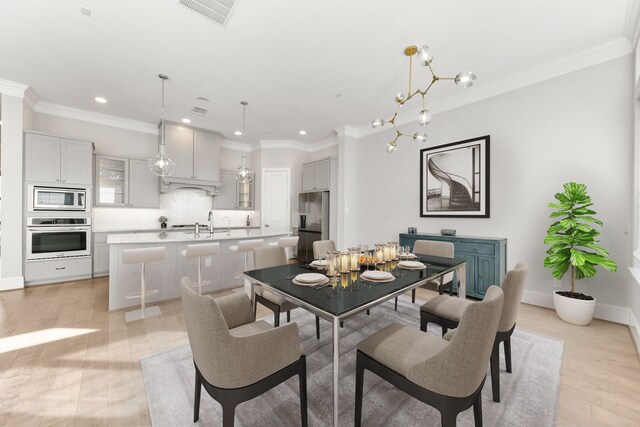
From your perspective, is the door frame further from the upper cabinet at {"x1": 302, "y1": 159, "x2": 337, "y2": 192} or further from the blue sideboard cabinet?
the blue sideboard cabinet

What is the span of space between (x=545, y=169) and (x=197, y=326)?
13.5ft

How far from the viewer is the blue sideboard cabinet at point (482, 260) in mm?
3178

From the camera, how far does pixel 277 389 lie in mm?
1695

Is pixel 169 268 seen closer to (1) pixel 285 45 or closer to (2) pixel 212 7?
(2) pixel 212 7

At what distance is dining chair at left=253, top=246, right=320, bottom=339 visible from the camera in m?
2.05

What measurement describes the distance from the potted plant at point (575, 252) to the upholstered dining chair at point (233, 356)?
3.07 meters

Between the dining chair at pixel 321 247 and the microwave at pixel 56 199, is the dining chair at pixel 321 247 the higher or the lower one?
the lower one

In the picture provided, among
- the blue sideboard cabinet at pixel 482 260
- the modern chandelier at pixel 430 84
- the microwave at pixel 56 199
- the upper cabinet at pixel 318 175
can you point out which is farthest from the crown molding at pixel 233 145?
the blue sideboard cabinet at pixel 482 260

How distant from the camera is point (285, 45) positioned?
269 cm

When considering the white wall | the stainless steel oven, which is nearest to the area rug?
the white wall

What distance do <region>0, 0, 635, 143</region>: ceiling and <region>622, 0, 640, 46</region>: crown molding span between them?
2 cm

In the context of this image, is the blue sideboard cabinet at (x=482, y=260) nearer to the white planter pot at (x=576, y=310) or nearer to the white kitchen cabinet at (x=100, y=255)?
the white planter pot at (x=576, y=310)

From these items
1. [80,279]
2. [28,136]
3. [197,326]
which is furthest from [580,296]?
[28,136]

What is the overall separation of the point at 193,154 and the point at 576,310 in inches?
257
